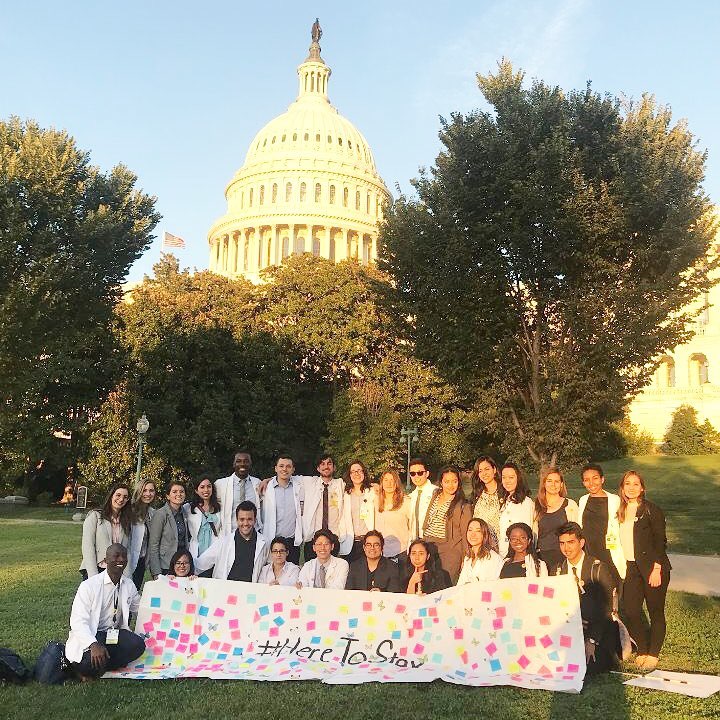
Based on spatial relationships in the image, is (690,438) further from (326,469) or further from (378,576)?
(378,576)

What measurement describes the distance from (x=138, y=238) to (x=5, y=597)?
21.9 meters

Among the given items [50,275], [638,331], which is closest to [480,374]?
[638,331]

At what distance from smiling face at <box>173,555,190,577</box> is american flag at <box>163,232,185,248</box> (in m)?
65.4

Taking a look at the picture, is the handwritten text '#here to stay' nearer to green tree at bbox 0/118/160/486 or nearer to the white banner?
the white banner

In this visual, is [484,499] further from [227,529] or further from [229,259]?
[229,259]

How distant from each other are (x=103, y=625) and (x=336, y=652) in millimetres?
2396

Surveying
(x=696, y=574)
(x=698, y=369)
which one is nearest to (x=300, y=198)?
(x=698, y=369)

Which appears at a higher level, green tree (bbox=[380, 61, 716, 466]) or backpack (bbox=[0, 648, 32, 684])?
green tree (bbox=[380, 61, 716, 466])

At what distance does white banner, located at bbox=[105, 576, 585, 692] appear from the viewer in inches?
300

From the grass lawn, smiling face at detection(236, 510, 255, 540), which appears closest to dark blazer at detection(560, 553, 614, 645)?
the grass lawn

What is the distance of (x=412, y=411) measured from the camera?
37.9 meters

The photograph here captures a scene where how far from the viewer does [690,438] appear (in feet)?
158

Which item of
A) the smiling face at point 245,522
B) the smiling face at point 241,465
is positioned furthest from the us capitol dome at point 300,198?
the smiling face at point 245,522

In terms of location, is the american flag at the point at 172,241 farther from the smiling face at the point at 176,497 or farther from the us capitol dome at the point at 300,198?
the smiling face at the point at 176,497
